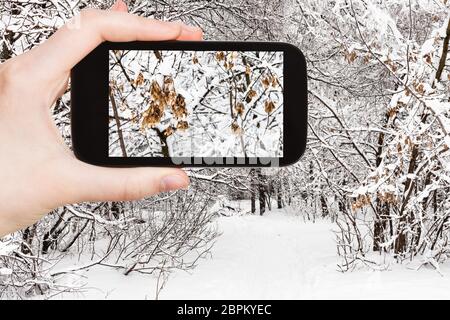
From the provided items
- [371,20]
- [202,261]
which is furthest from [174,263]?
[371,20]

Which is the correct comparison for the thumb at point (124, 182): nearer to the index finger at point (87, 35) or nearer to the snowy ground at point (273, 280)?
the index finger at point (87, 35)

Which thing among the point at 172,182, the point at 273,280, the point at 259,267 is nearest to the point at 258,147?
the point at 172,182

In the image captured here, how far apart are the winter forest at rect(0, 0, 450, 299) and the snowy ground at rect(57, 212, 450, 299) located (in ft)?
0.10

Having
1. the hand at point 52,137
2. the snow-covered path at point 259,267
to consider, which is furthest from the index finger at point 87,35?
the snow-covered path at point 259,267

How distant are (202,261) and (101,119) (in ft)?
21.2

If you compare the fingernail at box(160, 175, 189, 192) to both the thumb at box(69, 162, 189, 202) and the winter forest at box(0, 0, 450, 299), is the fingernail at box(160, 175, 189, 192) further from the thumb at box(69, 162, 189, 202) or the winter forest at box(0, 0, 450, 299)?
the winter forest at box(0, 0, 450, 299)

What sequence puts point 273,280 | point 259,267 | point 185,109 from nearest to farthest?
point 185,109
point 273,280
point 259,267

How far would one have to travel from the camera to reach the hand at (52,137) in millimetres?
1328

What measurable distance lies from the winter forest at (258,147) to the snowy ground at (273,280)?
31 millimetres

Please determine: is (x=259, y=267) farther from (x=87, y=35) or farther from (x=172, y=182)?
(x=87, y=35)

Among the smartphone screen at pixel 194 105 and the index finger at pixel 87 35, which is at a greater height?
the index finger at pixel 87 35

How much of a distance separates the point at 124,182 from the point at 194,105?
617 mm

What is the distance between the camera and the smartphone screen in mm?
1540

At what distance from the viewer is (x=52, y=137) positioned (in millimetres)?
1350
